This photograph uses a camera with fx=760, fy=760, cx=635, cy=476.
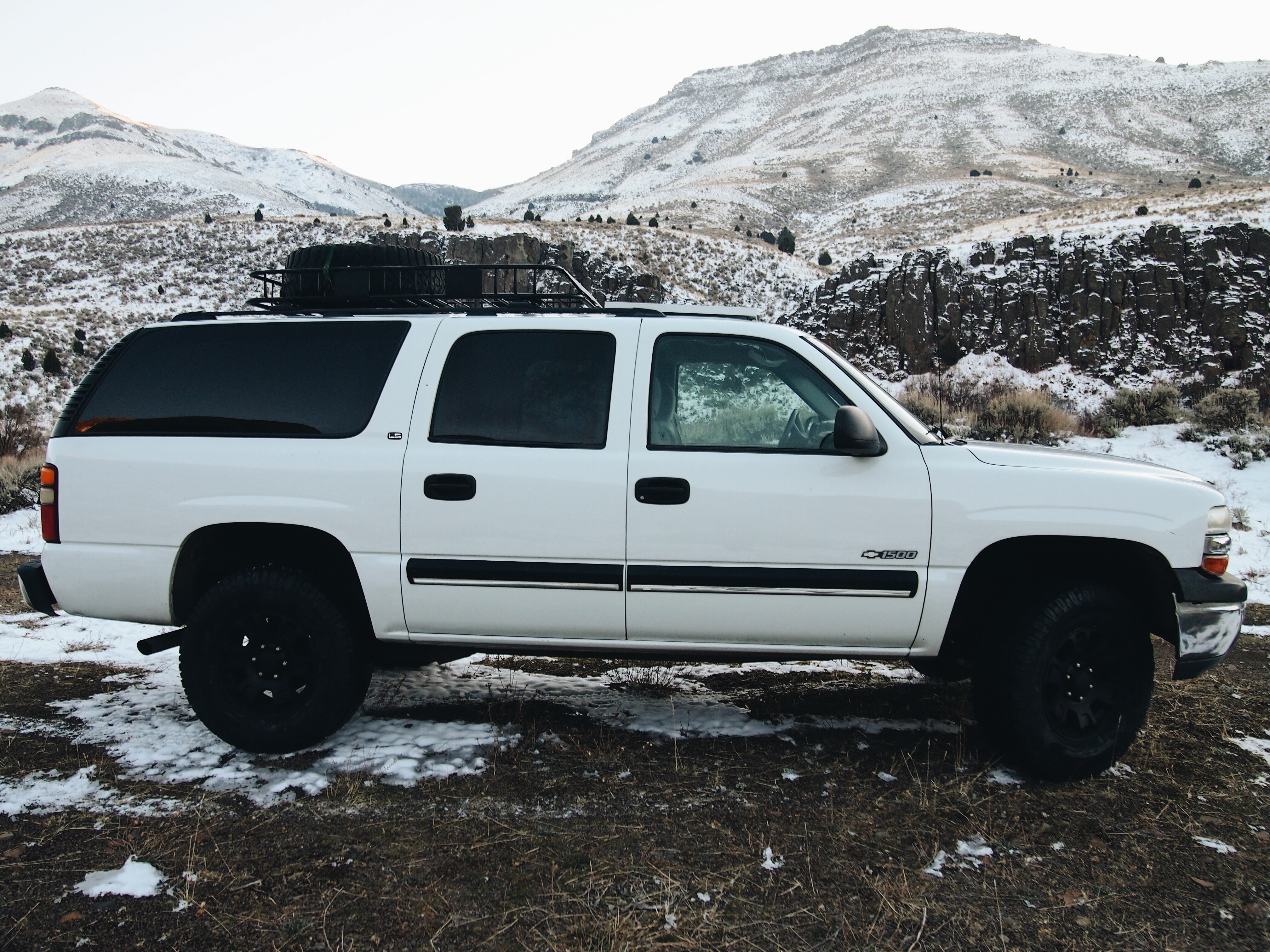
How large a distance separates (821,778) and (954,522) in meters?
1.24

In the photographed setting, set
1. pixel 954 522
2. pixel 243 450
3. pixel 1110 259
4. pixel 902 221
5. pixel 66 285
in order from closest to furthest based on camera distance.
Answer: pixel 954 522 → pixel 243 450 → pixel 1110 259 → pixel 66 285 → pixel 902 221

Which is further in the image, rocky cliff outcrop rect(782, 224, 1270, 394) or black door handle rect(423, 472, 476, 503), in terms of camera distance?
rocky cliff outcrop rect(782, 224, 1270, 394)

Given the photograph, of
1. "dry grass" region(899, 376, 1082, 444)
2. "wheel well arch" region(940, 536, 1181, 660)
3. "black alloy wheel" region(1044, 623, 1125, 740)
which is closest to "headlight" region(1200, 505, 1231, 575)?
"wheel well arch" region(940, 536, 1181, 660)

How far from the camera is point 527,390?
3.48m

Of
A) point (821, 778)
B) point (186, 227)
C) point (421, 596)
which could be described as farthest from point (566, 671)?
point (186, 227)

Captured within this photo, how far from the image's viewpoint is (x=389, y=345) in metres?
3.57

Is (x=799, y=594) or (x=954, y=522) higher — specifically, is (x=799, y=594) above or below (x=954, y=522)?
below

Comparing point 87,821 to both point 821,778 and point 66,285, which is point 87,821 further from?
point 66,285

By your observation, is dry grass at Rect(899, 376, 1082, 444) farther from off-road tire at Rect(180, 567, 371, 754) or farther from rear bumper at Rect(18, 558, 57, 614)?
rear bumper at Rect(18, 558, 57, 614)

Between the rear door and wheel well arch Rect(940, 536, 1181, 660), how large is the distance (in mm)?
1582

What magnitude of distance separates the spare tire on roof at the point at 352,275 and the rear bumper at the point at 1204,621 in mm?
3838

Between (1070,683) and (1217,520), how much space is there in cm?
92

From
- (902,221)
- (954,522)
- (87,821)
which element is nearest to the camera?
(87,821)

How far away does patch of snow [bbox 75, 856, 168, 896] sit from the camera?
2471 mm
